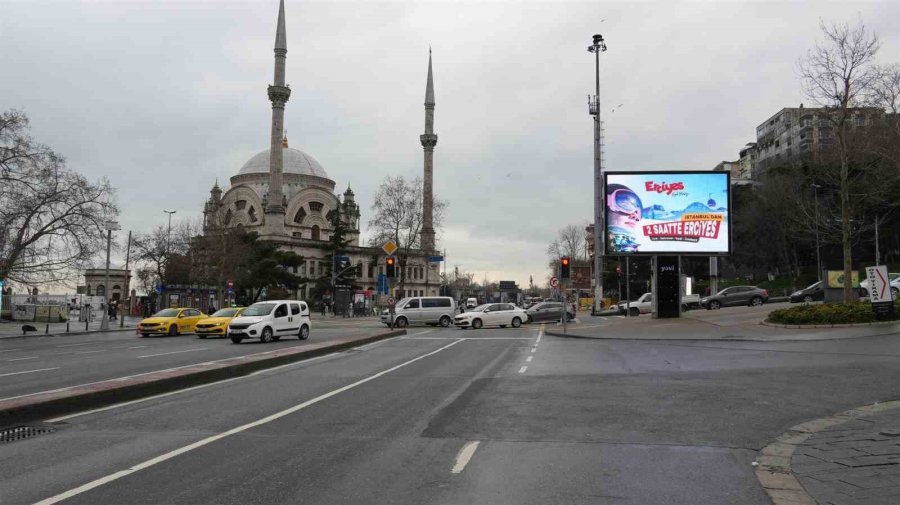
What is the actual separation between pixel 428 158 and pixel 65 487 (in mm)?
95569

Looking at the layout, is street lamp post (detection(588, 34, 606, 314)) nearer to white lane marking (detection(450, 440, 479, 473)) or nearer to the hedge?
the hedge

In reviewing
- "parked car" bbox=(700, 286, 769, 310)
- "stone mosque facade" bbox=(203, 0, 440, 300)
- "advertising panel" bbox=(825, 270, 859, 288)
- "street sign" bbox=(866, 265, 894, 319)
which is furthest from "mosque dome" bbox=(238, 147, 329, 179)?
"street sign" bbox=(866, 265, 894, 319)

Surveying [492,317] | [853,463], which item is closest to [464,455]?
[853,463]

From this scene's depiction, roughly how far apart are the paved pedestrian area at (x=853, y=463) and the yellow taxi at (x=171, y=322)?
105 feet

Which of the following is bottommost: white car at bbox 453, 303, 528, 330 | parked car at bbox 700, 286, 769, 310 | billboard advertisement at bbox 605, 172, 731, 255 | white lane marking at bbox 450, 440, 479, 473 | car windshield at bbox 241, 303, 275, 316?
white lane marking at bbox 450, 440, 479, 473

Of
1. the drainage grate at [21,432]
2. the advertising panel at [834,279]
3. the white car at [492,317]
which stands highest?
the advertising panel at [834,279]

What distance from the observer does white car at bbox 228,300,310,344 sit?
82.2ft

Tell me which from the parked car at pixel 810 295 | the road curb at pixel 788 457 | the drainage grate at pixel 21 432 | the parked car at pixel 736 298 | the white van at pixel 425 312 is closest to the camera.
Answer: the road curb at pixel 788 457

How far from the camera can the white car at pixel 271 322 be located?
25.1 m

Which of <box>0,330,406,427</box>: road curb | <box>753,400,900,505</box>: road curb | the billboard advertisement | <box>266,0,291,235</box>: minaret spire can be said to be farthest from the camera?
<box>266,0,291,235</box>: minaret spire

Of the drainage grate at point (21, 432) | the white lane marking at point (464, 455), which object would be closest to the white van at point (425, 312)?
the drainage grate at point (21, 432)

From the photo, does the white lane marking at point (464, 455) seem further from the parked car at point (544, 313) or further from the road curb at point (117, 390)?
the parked car at point (544, 313)

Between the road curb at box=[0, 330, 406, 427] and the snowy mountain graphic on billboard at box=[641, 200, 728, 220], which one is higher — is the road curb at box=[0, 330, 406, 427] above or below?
below

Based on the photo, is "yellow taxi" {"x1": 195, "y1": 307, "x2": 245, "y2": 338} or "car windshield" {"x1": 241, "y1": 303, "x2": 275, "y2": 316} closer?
"car windshield" {"x1": 241, "y1": 303, "x2": 275, "y2": 316}
